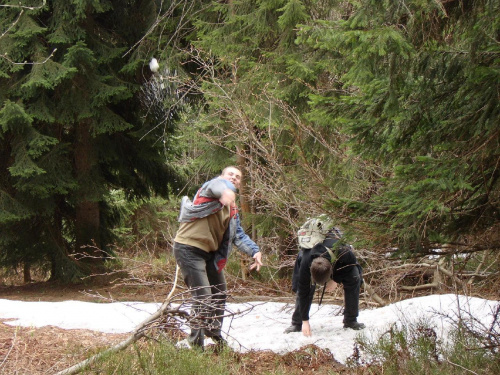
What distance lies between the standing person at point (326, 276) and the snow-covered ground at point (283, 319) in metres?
0.15

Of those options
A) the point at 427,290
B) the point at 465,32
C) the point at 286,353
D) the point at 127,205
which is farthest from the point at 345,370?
the point at 127,205

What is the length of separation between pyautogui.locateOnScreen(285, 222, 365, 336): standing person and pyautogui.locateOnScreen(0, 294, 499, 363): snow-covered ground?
15cm

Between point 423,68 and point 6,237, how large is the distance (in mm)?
8897

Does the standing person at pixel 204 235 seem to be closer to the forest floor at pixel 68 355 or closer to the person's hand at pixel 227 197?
the person's hand at pixel 227 197

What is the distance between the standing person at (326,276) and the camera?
5.85 meters

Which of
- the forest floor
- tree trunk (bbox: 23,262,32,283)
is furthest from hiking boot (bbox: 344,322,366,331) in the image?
tree trunk (bbox: 23,262,32,283)

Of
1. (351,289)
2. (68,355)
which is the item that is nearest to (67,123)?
(68,355)

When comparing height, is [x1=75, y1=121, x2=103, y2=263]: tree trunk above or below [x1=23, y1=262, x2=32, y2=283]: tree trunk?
above

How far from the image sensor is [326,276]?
5766 millimetres

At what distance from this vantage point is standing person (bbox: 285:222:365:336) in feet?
19.2

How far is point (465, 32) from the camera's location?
4551 mm

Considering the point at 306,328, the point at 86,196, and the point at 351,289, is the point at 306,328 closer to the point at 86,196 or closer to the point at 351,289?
the point at 351,289

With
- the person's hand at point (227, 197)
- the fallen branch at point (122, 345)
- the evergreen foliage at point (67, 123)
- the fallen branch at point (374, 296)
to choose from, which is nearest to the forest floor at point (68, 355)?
the fallen branch at point (122, 345)

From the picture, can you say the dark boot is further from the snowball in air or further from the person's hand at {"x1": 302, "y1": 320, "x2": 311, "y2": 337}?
the snowball in air
